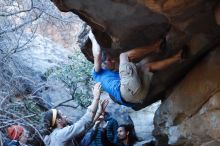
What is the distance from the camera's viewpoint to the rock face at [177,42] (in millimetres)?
3436

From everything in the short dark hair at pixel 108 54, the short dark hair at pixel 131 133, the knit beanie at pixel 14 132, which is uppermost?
the short dark hair at pixel 108 54

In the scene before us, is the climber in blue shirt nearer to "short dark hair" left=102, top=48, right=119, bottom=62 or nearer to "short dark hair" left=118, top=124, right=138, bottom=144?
"short dark hair" left=102, top=48, right=119, bottom=62

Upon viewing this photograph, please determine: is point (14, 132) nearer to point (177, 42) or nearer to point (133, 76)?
point (133, 76)

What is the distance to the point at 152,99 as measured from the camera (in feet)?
17.0

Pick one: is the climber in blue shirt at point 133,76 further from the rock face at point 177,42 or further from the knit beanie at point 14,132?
the knit beanie at point 14,132

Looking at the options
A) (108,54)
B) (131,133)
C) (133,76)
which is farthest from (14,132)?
(131,133)

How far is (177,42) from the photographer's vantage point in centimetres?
400

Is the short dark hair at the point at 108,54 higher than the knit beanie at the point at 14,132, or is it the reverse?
the short dark hair at the point at 108,54

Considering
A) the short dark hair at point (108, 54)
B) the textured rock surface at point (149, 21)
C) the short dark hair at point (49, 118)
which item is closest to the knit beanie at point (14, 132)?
the short dark hair at point (49, 118)

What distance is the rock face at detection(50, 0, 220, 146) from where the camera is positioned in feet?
11.3

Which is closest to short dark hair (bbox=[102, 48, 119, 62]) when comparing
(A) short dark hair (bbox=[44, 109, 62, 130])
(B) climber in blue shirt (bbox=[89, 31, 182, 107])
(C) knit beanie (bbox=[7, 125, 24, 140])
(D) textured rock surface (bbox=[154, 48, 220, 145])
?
(B) climber in blue shirt (bbox=[89, 31, 182, 107])

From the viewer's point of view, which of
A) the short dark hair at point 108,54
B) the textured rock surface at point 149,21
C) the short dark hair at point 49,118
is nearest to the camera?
the textured rock surface at point 149,21

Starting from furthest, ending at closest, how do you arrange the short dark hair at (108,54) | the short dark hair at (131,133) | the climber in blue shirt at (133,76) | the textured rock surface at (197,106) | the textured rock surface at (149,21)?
the short dark hair at (131,133)
the short dark hair at (108,54)
the climber in blue shirt at (133,76)
the textured rock surface at (197,106)
the textured rock surface at (149,21)

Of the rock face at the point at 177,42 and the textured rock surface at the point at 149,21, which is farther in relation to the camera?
the rock face at the point at 177,42
